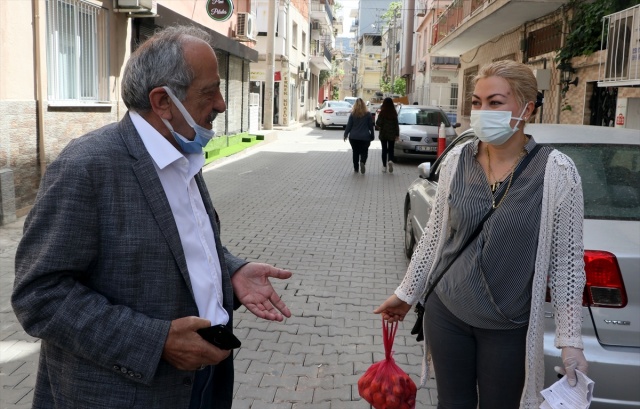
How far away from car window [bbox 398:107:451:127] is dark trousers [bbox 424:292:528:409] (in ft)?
52.4

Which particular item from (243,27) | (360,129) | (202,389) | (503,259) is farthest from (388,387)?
(243,27)

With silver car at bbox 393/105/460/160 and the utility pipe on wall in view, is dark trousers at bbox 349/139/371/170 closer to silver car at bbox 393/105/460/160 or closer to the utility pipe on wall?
silver car at bbox 393/105/460/160

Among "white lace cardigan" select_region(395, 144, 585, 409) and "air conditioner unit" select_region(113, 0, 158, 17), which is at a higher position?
"air conditioner unit" select_region(113, 0, 158, 17)

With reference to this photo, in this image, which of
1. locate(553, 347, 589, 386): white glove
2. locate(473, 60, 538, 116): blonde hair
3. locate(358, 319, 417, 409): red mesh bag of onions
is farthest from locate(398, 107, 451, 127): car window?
locate(553, 347, 589, 386): white glove

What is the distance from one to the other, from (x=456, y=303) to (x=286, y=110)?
32.0 m

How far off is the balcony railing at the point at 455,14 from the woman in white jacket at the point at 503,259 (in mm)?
14527

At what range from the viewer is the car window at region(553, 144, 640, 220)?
375 cm

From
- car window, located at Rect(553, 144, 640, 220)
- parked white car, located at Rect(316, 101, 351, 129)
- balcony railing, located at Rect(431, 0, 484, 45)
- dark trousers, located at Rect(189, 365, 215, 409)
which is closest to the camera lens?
dark trousers, located at Rect(189, 365, 215, 409)

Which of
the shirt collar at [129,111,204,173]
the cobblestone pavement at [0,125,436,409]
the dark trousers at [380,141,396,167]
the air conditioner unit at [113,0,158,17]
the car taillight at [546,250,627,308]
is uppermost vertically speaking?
the air conditioner unit at [113,0,158,17]

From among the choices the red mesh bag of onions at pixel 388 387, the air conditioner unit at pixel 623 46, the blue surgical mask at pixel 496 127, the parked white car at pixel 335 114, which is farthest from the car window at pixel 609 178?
the parked white car at pixel 335 114

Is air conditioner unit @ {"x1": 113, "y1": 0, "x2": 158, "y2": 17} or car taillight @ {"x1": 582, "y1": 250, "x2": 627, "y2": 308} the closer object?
car taillight @ {"x1": 582, "y1": 250, "x2": 627, "y2": 308}

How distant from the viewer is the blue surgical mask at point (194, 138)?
1920mm

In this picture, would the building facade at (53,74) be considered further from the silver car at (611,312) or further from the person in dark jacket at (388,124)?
the silver car at (611,312)

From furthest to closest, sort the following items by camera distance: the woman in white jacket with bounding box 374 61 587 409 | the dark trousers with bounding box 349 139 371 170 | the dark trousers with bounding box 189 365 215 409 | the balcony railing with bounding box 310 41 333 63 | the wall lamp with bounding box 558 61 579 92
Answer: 1. the balcony railing with bounding box 310 41 333 63
2. the dark trousers with bounding box 349 139 371 170
3. the wall lamp with bounding box 558 61 579 92
4. the woman in white jacket with bounding box 374 61 587 409
5. the dark trousers with bounding box 189 365 215 409
